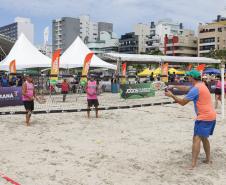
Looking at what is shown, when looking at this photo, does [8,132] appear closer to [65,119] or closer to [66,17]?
[65,119]

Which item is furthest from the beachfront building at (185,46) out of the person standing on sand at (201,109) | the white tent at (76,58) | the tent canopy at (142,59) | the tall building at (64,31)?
the person standing on sand at (201,109)

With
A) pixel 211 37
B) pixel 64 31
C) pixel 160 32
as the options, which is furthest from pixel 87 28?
pixel 211 37

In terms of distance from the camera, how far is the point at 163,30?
476ft

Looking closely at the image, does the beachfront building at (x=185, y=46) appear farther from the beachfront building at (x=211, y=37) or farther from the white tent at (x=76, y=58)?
the white tent at (x=76, y=58)

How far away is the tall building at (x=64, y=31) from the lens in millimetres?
167875

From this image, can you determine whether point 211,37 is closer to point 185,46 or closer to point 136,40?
point 185,46

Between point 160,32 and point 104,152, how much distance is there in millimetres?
139878

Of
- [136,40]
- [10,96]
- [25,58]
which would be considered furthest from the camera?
[136,40]

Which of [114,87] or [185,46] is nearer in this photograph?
[114,87]

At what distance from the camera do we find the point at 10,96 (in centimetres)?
1673

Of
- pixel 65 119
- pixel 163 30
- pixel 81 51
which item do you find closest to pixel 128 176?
pixel 65 119

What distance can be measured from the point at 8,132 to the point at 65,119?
2.86m

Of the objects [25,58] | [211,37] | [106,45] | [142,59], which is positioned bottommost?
[25,58]

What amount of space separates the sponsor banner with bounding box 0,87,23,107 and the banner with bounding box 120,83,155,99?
599 cm
